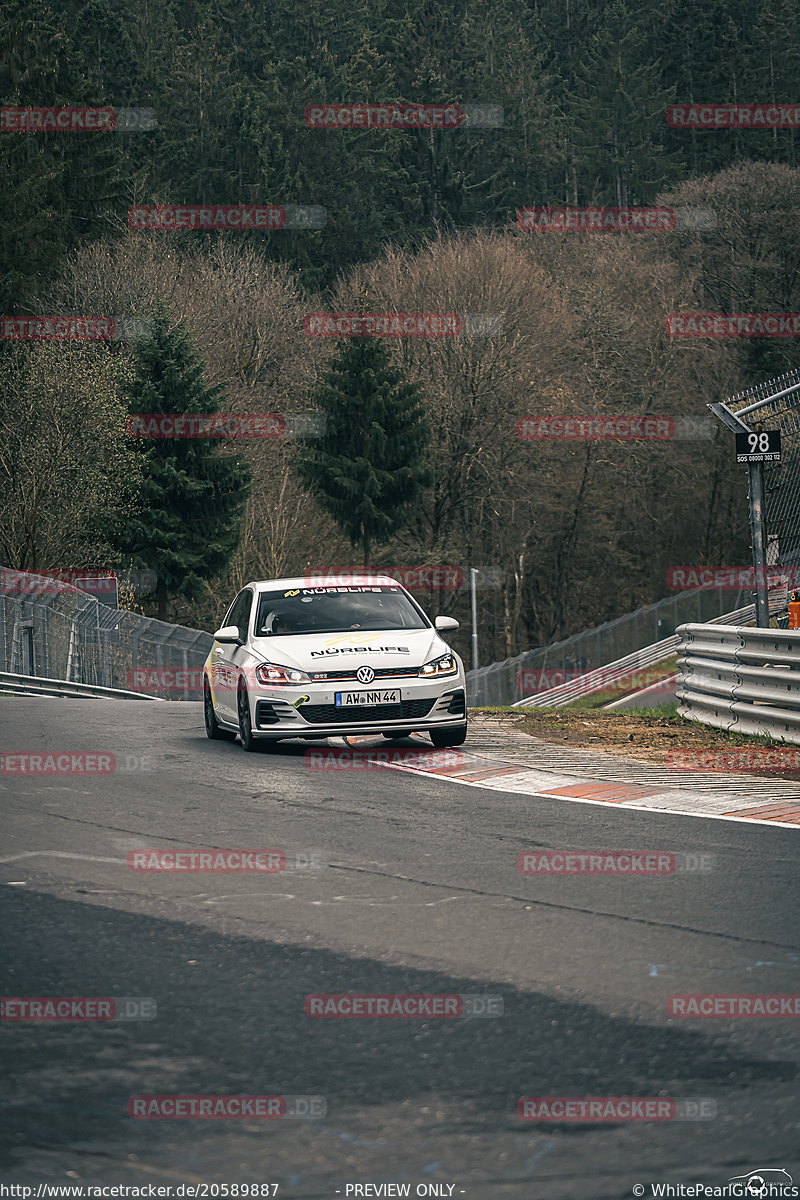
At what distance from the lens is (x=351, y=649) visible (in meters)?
14.2

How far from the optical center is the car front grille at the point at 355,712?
45.3 feet

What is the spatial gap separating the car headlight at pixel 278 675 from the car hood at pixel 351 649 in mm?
62

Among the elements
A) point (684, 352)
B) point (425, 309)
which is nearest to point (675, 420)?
point (684, 352)

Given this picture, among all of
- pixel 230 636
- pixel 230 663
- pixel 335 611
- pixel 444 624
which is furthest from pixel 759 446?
pixel 230 663

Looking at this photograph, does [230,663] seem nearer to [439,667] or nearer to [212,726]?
[212,726]

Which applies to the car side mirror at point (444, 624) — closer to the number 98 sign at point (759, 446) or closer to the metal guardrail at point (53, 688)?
the number 98 sign at point (759, 446)

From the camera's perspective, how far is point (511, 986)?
604 cm

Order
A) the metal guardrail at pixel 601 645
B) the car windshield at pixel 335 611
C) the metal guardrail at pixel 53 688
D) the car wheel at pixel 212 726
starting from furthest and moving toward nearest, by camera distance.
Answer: the metal guardrail at pixel 601 645, the metal guardrail at pixel 53 688, the car wheel at pixel 212 726, the car windshield at pixel 335 611

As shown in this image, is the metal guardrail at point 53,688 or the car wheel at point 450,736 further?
the metal guardrail at point 53,688

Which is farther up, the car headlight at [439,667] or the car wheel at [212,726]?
the car headlight at [439,667]

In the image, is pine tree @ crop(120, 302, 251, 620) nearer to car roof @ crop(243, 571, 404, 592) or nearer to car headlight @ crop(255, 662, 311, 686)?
car roof @ crop(243, 571, 404, 592)

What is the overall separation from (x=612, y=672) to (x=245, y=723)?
28.6 meters

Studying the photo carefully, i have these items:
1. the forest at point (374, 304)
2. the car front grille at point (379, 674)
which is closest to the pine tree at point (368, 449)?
the forest at point (374, 304)

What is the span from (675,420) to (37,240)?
26.0 metres
